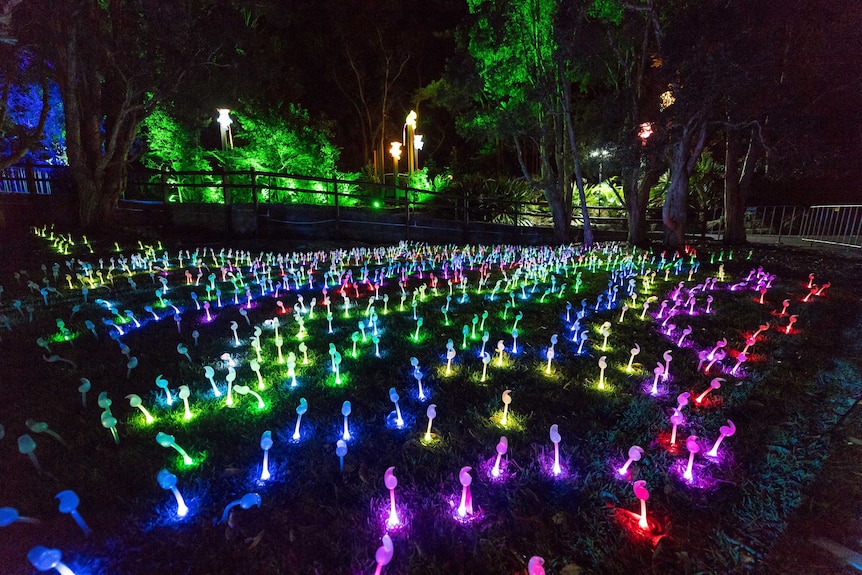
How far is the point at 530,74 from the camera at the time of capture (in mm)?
14406

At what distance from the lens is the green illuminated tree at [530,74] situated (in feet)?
43.1

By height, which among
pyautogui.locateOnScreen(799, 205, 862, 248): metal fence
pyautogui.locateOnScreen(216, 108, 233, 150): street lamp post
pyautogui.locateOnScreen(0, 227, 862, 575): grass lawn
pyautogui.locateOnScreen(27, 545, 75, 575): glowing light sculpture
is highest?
pyautogui.locateOnScreen(216, 108, 233, 150): street lamp post

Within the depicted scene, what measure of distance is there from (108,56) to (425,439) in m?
12.9

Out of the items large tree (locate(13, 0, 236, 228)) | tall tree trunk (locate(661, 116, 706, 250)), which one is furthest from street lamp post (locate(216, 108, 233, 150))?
tall tree trunk (locate(661, 116, 706, 250))

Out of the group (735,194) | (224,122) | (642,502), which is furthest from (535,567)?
(224,122)

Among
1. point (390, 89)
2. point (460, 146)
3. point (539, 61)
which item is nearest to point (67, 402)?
point (539, 61)

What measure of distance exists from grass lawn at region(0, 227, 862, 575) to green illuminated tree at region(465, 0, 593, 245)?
9011 millimetres

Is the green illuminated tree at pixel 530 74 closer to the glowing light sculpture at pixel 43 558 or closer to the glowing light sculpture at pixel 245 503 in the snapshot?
the glowing light sculpture at pixel 245 503

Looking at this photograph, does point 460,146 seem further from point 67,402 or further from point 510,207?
point 67,402

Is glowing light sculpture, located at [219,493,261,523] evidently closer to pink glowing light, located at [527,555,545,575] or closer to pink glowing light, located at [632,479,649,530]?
pink glowing light, located at [527,555,545,575]

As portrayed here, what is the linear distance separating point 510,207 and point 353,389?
1685cm

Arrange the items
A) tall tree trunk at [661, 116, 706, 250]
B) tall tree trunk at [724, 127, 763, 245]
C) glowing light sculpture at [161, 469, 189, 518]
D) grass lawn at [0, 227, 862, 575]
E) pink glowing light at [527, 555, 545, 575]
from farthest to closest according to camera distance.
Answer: tall tree trunk at [724, 127, 763, 245]
tall tree trunk at [661, 116, 706, 250]
grass lawn at [0, 227, 862, 575]
glowing light sculpture at [161, 469, 189, 518]
pink glowing light at [527, 555, 545, 575]

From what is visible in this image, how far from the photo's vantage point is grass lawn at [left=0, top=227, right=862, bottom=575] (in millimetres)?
2457

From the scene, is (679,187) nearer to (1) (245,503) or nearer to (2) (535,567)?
(2) (535,567)
